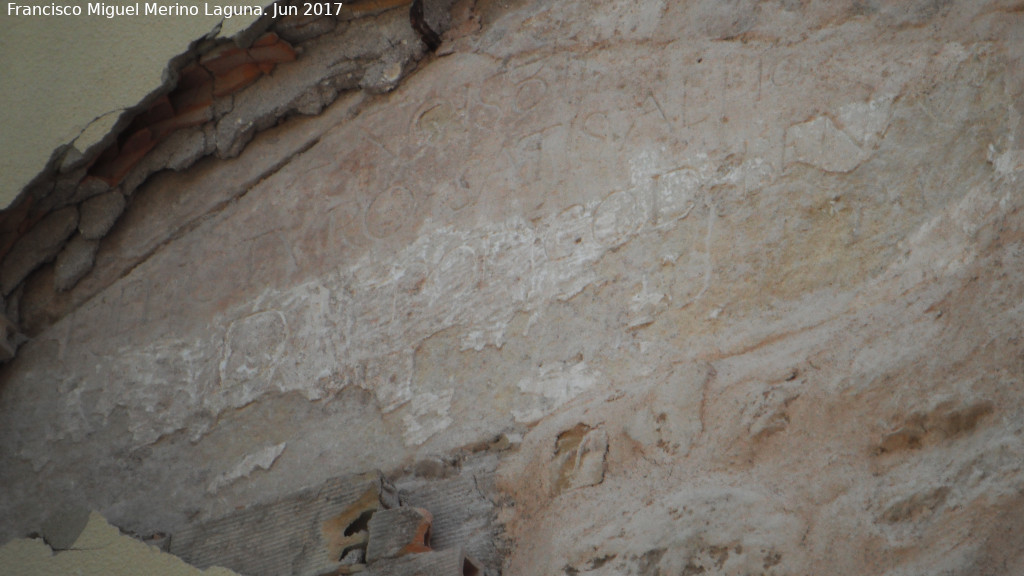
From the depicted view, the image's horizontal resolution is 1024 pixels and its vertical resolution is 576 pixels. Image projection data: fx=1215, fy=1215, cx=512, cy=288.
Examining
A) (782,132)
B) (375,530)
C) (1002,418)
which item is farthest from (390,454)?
(1002,418)

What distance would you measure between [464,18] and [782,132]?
1362 mm

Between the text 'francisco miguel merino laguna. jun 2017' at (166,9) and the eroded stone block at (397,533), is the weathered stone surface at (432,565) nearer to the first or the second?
the eroded stone block at (397,533)

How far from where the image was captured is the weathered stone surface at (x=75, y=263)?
4.70 m

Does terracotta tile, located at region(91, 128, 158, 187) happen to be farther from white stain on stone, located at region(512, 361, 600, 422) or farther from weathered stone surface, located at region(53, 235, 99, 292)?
white stain on stone, located at region(512, 361, 600, 422)

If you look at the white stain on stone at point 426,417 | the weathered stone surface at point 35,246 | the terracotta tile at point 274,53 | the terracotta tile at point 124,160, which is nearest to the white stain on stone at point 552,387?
the white stain on stone at point 426,417

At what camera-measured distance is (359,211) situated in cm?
443

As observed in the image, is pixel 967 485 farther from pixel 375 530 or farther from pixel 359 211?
pixel 359 211

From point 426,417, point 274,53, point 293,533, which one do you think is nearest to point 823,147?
point 426,417

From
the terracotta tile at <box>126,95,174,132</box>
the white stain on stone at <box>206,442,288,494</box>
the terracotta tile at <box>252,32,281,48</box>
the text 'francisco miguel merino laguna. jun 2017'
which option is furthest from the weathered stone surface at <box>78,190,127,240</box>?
the white stain on stone at <box>206,442,288,494</box>

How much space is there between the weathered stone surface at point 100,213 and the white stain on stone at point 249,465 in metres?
1.14

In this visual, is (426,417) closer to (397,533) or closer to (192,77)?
(397,533)

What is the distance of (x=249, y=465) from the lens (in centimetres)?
419

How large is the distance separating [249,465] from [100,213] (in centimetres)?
123

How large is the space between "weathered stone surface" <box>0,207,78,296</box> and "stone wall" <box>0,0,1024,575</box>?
0.14m
